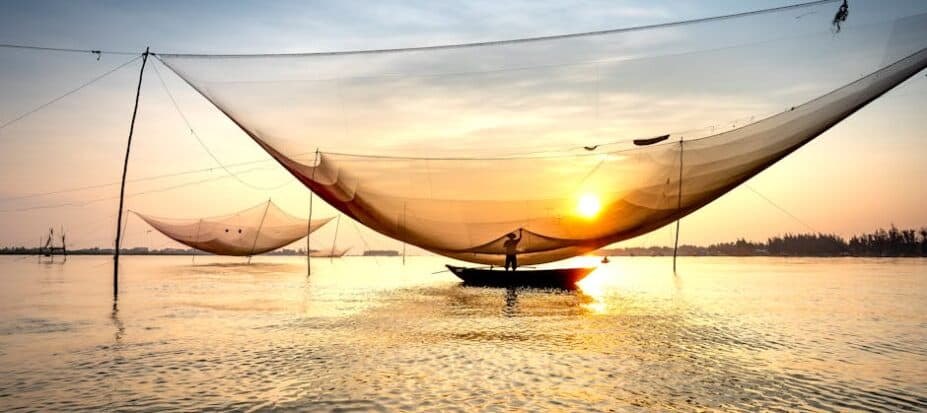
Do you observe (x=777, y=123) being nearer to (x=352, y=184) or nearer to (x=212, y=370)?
(x=352, y=184)

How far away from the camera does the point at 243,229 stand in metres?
44.4

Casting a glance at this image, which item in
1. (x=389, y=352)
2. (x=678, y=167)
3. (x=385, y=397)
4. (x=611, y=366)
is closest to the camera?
(x=385, y=397)

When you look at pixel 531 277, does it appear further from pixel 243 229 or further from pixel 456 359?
pixel 243 229

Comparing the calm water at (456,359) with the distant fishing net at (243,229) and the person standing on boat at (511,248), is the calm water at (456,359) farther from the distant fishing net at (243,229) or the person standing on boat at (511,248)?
the distant fishing net at (243,229)

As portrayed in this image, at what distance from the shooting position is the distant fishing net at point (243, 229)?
42906 mm

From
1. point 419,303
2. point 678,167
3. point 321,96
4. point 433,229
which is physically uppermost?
point 321,96

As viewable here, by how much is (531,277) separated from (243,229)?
28.2 meters

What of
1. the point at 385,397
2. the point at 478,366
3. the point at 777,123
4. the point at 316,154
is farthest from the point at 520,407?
the point at 316,154

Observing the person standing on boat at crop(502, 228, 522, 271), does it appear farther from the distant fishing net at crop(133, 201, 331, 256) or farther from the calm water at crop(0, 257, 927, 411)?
the distant fishing net at crop(133, 201, 331, 256)

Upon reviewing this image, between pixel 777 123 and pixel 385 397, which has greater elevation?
pixel 777 123

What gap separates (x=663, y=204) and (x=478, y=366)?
892 centimetres

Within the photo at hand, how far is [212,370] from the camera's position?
23.9 ft

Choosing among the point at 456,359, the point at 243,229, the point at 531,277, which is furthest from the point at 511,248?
the point at 243,229

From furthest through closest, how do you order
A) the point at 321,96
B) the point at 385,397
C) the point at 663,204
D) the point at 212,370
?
the point at 663,204
the point at 321,96
the point at 212,370
the point at 385,397
